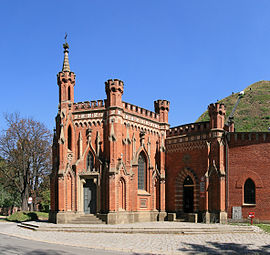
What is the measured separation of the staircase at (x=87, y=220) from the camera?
96.3 ft

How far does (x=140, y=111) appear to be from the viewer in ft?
113

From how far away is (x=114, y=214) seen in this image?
95.2ft

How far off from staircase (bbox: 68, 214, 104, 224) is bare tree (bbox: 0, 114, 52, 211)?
1636 cm

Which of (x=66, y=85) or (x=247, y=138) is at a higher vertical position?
(x=66, y=85)

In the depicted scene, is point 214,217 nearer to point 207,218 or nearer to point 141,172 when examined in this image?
point 207,218

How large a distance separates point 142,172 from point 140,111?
573 cm

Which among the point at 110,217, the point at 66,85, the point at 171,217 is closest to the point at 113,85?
the point at 66,85

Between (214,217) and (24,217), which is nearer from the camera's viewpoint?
(214,217)

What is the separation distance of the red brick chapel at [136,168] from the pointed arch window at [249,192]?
0.26 feet

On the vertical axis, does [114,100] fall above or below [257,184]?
above

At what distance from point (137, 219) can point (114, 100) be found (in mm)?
10529

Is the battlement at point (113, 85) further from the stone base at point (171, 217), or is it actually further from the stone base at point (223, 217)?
the stone base at point (223, 217)

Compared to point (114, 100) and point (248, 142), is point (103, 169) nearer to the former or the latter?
point (114, 100)

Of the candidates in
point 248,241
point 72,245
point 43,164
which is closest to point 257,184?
point 248,241
